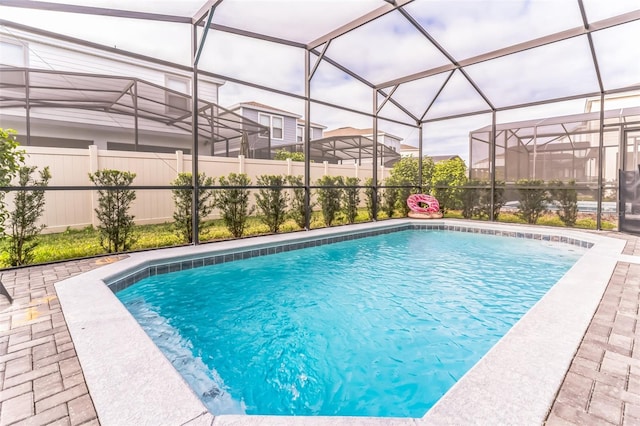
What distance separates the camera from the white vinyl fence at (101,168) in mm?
6727

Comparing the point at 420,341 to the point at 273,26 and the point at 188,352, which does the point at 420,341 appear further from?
the point at 273,26

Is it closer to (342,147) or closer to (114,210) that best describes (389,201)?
(342,147)

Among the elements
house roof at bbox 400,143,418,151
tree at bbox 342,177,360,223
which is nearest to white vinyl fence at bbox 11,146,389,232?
tree at bbox 342,177,360,223

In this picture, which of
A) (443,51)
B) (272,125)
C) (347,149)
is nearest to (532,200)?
(443,51)

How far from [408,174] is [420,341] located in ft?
30.9

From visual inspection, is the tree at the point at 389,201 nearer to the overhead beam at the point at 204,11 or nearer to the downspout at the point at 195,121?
the downspout at the point at 195,121

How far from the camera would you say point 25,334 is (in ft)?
7.84

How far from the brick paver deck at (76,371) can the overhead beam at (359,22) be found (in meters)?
5.16

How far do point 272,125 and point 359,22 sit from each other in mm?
12069

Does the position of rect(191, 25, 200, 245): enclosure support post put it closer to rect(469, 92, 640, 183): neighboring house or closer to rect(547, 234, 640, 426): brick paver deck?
rect(547, 234, 640, 426): brick paver deck

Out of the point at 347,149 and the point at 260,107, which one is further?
the point at 260,107

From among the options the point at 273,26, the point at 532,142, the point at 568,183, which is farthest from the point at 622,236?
the point at 273,26

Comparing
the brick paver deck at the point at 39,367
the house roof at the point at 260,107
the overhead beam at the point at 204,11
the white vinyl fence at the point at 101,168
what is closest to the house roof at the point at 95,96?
Result: the white vinyl fence at the point at 101,168

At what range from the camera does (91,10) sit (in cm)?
443
